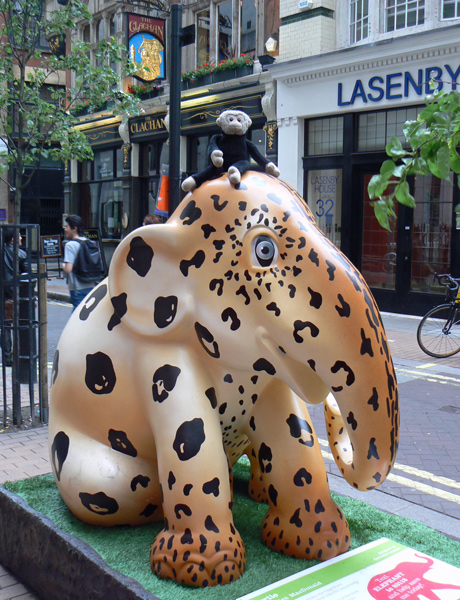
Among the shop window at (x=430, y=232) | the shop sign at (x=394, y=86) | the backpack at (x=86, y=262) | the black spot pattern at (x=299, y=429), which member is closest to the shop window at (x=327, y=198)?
the shop sign at (x=394, y=86)

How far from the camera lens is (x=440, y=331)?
347 inches

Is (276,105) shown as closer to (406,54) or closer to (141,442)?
(406,54)

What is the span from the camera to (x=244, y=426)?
96.4 inches

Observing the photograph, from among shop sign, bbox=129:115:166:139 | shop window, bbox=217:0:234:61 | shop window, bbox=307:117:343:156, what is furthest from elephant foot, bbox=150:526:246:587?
shop sign, bbox=129:115:166:139

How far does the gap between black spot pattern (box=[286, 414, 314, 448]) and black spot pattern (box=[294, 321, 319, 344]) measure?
22.0 inches

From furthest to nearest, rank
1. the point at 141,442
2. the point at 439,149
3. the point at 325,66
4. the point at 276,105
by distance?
1. the point at 276,105
2. the point at 325,66
3. the point at 141,442
4. the point at 439,149

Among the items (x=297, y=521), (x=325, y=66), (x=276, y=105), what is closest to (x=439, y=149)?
(x=297, y=521)

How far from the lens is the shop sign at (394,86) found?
34.8ft

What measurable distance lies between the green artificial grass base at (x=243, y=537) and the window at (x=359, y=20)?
35.3 feet

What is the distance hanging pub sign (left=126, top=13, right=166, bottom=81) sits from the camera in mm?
13555

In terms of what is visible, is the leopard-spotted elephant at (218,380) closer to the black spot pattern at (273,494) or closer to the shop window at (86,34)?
the black spot pattern at (273,494)

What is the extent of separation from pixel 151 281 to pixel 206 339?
278mm

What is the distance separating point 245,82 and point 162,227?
1260 cm

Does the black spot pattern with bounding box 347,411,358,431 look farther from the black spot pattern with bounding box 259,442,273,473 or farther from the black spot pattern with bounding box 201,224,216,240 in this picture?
the black spot pattern with bounding box 201,224,216,240
